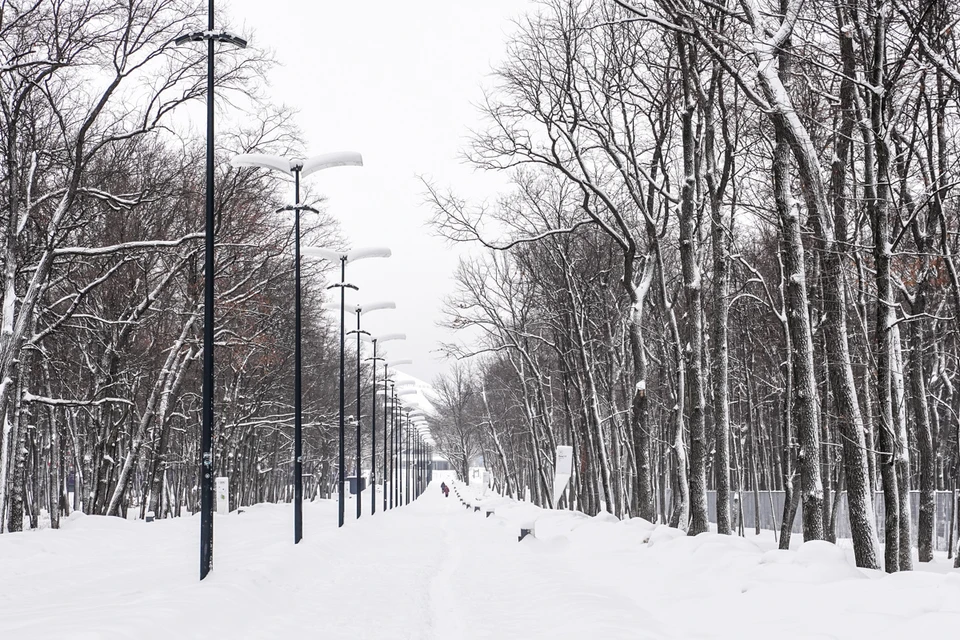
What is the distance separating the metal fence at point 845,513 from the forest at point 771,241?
1.30 feet

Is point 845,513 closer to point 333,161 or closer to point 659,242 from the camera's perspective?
point 659,242

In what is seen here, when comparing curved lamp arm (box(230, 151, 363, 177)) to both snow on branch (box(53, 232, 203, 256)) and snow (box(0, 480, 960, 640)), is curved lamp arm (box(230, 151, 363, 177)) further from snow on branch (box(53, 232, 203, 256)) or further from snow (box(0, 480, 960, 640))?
snow (box(0, 480, 960, 640))

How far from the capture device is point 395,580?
59.5ft

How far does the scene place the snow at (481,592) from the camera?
34.4ft

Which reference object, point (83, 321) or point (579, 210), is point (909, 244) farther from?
point (83, 321)

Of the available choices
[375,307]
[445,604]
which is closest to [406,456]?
[375,307]

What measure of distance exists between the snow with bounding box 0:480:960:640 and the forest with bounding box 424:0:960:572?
242cm

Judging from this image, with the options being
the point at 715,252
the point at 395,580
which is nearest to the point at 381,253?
the point at 715,252

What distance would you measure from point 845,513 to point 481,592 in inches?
1138

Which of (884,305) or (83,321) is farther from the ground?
(83,321)

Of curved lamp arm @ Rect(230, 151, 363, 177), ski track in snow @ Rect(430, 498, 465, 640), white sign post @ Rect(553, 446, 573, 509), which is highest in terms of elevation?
curved lamp arm @ Rect(230, 151, 363, 177)

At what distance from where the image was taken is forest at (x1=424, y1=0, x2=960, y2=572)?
14.4 m

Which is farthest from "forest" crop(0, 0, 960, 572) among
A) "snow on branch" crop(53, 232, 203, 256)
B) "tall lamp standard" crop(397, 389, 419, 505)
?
"tall lamp standard" crop(397, 389, 419, 505)

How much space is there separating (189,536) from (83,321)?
7739 mm
